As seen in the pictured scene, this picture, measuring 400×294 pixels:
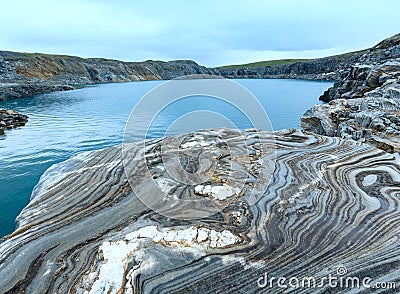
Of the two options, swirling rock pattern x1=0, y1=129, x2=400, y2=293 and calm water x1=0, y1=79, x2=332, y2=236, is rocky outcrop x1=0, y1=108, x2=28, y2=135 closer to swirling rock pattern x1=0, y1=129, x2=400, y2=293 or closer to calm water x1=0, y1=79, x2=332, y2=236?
calm water x1=0, y1=79, x2=332, y2=236

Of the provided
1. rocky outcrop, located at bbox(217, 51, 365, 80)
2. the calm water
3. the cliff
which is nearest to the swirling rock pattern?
the calm water

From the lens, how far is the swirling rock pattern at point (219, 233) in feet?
14.1

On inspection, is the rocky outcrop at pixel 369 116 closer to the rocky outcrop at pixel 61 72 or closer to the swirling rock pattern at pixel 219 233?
the swirling rock pattern at pixel 219 233

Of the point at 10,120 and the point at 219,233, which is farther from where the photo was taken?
the point at 10,120

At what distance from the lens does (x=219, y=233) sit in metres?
5.21

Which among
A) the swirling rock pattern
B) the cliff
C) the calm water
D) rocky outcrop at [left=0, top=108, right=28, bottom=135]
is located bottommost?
the calm water

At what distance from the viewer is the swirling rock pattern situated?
4285mm

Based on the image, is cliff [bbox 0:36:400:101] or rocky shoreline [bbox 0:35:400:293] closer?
rocky shoreline [bbox 0:35:400:293]

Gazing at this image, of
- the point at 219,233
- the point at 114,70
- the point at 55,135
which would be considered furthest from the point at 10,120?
the point at 114,70

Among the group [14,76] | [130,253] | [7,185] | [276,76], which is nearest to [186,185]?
[130,253]

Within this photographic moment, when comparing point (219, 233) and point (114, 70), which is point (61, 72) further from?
point (219, 233)

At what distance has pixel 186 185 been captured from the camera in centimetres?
741

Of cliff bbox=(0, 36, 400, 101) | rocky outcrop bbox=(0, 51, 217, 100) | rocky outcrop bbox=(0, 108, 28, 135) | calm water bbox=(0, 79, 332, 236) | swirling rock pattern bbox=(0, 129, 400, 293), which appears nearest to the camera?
swirling rock pattern bbox=(0, 129, 400, 293)

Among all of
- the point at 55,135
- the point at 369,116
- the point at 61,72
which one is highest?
the point at 61,72
